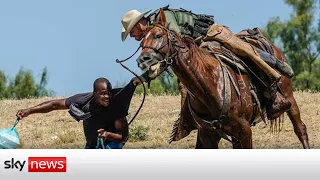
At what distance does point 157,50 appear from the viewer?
9703 millimetres

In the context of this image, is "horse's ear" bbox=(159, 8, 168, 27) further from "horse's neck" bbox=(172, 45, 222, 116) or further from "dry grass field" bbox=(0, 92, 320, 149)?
"dry grass field" bbox=(0, 92, 320, 149)

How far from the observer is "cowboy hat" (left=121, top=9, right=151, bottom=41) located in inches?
415

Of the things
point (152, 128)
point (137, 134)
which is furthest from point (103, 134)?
point (152, 128)

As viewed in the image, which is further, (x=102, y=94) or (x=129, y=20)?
(x=129, y=20)

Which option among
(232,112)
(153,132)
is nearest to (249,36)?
(232,112)

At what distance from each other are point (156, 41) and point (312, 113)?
33.7 feet

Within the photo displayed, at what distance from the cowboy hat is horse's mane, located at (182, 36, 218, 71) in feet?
1.80

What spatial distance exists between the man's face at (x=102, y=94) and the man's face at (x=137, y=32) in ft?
3.76

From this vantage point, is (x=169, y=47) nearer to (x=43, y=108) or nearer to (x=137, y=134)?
(x=43, y=108)

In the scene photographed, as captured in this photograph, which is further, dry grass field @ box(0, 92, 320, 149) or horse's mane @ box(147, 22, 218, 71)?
dry grass field @ box(0, 92, 320, 149)

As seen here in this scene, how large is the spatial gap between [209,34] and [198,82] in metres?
0.99

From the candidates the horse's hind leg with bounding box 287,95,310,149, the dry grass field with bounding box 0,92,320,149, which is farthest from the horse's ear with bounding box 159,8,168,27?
the dry grass field with bounding box 0,92,320,149

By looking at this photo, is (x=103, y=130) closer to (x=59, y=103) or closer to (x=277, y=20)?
(x=59, y=103)

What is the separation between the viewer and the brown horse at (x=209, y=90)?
10023mm
